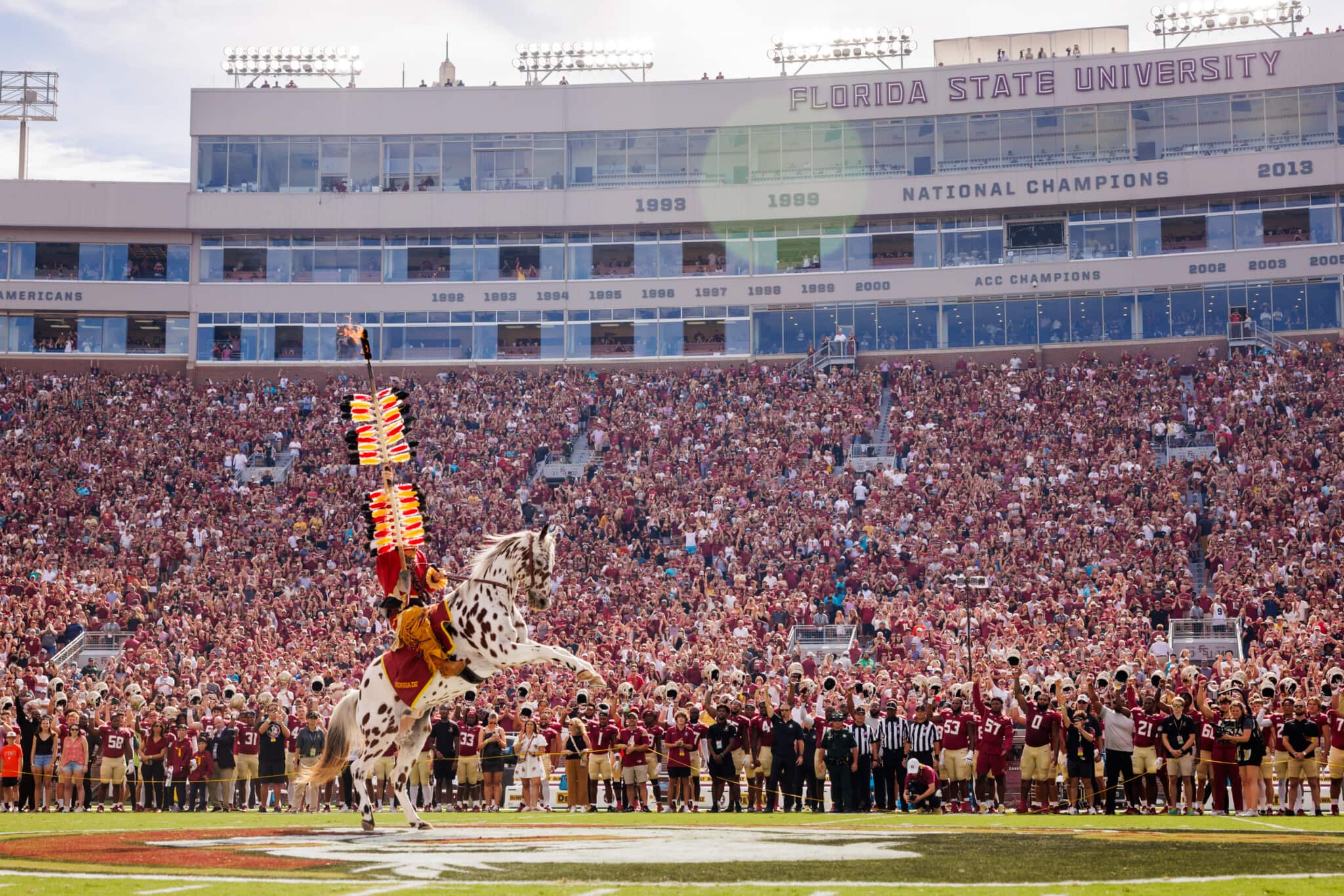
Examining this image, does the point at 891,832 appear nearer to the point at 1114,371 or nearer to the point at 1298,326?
the point at 1114,371

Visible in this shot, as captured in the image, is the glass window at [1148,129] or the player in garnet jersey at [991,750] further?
the glass window at [1148,129]

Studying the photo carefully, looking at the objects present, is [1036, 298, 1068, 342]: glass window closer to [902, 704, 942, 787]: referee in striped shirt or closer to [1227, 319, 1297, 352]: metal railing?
[1227, 319, 1297, 352]: metal railing

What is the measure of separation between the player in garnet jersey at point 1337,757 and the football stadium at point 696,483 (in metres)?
0.29

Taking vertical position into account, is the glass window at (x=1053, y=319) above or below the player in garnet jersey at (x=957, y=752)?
above

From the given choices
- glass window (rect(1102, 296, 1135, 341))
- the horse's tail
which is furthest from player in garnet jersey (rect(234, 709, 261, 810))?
glass window (rect(1102, 296, 1135, 341))

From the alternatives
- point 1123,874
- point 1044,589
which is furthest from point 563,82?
point 1123,874

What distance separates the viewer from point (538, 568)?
15.5 metres

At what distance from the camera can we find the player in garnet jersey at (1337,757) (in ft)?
65.3

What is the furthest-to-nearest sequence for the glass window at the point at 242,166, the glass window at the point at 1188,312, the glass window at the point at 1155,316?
the glass window at the point at 242,166 → the glass window at the point at 1155,316 → the glass window at the point at 1188,312

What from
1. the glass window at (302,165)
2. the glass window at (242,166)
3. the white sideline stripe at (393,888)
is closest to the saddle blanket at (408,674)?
the white sideline stripe at (393,888)

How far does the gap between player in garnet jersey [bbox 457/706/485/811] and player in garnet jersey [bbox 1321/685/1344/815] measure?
12.9m

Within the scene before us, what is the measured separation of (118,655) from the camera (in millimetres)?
33781

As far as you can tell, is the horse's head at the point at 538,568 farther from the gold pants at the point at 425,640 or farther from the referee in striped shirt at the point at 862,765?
the referee in striped shirt at the point at 862,765

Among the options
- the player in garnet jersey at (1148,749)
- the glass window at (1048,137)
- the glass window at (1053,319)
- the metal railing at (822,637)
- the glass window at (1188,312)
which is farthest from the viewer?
the glass window at (1048,137)
